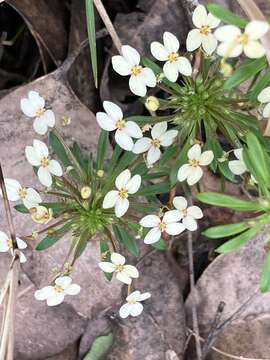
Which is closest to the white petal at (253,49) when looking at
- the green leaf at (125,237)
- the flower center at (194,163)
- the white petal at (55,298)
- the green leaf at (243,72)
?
the green leaf at (243,72)

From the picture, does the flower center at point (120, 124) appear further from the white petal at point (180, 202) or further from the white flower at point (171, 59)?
the white petal at point (180, 202)

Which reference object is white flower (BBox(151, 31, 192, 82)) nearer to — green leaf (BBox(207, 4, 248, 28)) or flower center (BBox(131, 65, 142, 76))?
flower center (BBox(131, 65, 142, 76))

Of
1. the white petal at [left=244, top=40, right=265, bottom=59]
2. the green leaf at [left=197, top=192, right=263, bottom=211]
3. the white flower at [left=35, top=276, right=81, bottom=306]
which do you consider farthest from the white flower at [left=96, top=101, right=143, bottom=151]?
the white petal at [left=244, top=40, right=265, bottom=59]

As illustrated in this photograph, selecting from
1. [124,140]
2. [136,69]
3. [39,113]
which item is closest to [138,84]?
[136,69]

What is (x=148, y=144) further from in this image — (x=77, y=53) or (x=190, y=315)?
(x=190, y=315)

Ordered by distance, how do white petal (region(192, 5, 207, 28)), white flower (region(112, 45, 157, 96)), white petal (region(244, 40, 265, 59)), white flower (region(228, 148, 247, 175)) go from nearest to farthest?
white petal (region(244, 40, 265, 59)), white petal (region(192, 5, 207, 28)), white flower (region(112, 45, 157, 96)), white flower (region(228, 148, 247, 175))

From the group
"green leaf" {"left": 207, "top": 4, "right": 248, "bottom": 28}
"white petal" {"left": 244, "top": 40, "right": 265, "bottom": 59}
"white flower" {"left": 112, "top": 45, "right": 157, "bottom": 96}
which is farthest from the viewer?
"white flower" {"left": 112, "top": 45, "right": 157, "bottom": 96}

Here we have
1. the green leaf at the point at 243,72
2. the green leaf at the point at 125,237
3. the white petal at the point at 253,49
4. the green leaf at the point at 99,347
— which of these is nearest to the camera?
the white petal at the point at 253,49
